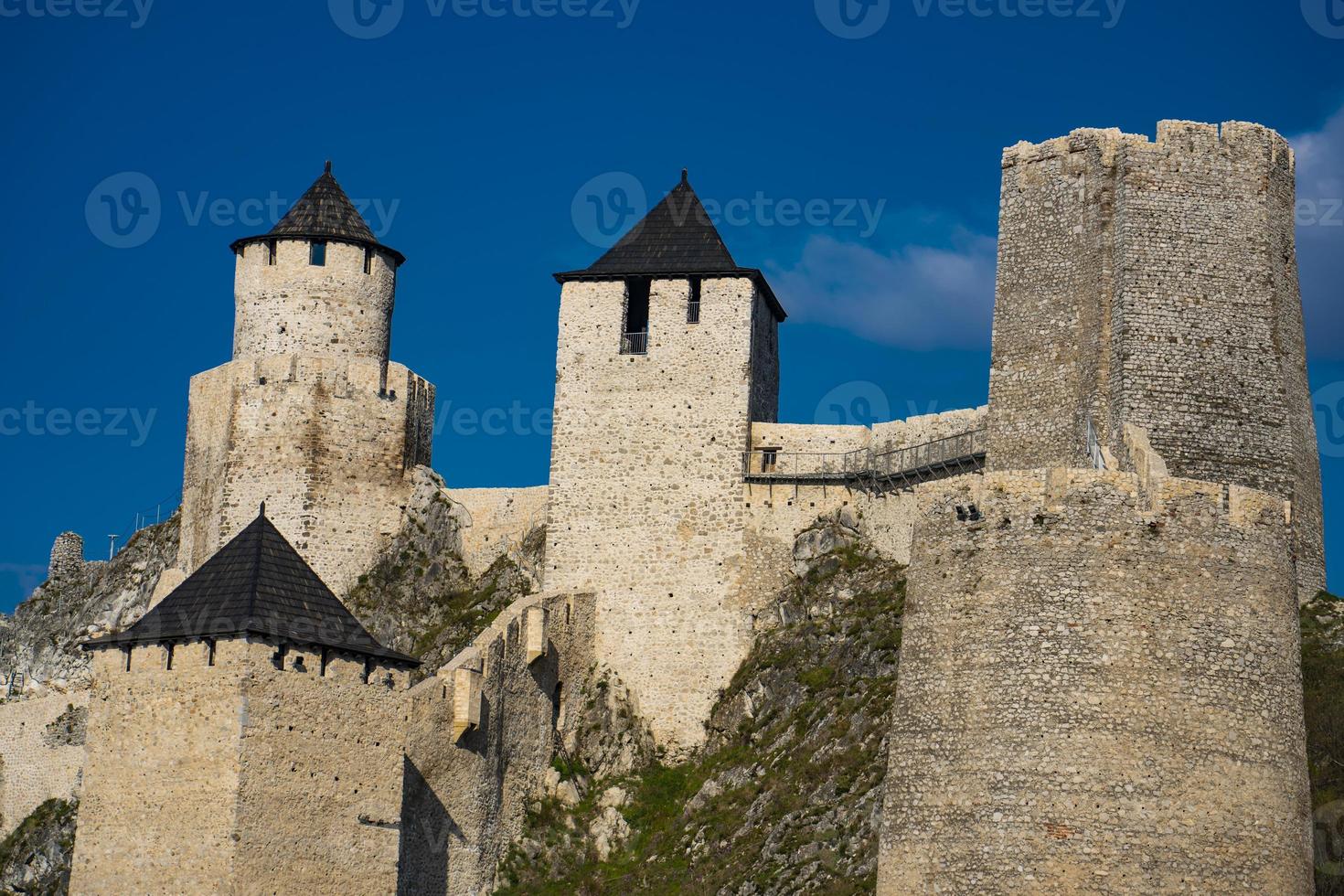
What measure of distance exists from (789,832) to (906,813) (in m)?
8.43

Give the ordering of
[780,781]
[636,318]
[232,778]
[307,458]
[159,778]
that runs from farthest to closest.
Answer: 1. [307,458]
2. [636,318]
3. [780,781]
4. [159,778]
5. [232,778]

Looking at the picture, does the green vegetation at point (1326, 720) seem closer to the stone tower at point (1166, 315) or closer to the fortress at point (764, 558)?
the fortress at point (764, 558)

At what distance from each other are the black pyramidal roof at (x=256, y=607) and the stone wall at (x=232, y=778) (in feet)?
0.88

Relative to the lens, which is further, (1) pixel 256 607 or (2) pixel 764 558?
(2) pixel 764 558

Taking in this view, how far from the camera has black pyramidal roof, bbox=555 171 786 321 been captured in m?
48.5

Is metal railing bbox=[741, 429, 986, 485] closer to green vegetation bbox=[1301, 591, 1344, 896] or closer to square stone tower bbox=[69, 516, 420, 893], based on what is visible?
green vegetation bbox=[1301, 591, 1344, 896]

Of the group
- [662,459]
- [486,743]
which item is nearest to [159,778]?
[486,743]

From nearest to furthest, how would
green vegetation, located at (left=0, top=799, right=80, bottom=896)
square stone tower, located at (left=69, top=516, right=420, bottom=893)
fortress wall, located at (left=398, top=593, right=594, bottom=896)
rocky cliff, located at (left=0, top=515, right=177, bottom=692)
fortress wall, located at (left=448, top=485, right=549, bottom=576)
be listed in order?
1. square stone tower, located at (left=69, top=516, right=420, bottom=893)
2. fortress wall, located at (left=398, top=593, right=594, bottom=896)
3. green vegetation, located at (left=0, top=799, right=80, bottom=896)
4. fortress wall, located at (left=448, top=485, right=549, bottom=576)
5. rocky cliff, located at (left=0, top=515, right=177, bottom=692)

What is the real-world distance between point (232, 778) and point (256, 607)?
114 inches

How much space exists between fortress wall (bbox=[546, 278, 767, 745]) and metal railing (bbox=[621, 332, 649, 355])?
0.22 m

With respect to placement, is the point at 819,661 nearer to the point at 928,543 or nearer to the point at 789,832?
the point at 789,832

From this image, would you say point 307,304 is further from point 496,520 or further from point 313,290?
point 496,520

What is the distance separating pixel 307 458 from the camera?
50688mm

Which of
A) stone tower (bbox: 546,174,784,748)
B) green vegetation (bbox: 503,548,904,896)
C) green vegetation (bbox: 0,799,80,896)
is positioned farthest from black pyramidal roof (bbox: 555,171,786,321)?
green vegetation (bbox: 0,799,80,896)
